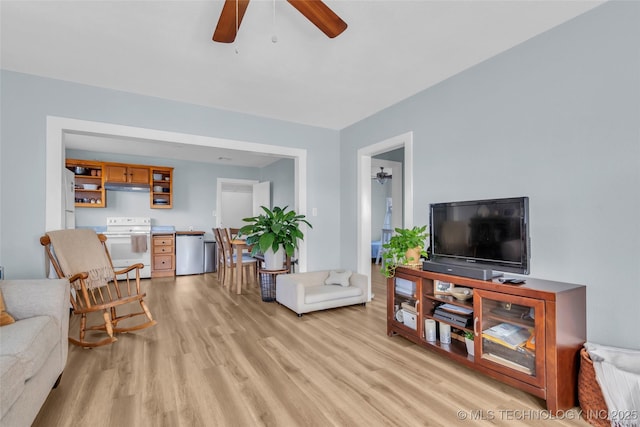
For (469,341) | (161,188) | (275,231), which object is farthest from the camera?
(161,188)

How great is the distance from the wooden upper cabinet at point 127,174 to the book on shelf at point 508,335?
6242 millimetres

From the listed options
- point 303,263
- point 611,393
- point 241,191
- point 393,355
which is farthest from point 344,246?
point 241,191

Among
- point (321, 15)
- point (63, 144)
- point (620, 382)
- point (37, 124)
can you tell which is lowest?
point (620, 382)

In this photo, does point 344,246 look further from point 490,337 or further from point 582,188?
point 582,188

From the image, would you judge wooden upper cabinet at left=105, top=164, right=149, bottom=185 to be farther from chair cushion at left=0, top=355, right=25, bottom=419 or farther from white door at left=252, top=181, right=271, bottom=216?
chair cushion at left=0, top=355, right=25, bottom=419

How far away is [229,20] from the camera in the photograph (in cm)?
175

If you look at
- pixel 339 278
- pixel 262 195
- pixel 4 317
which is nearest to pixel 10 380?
pixel 4 317

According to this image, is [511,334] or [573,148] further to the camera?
[573,148]

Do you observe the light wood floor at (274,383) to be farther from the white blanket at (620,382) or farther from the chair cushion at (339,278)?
the chair cushion at (339,278)

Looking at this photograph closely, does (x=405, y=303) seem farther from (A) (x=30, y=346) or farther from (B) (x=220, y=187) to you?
(B) (x=220, y=187)

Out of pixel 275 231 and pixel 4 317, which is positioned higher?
pixel 275 231

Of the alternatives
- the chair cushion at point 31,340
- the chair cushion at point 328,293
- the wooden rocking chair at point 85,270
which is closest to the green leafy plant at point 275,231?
the chair cushion at point 328,293

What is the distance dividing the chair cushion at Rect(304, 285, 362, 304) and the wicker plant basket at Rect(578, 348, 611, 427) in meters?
2.32

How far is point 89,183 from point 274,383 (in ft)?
18.8
